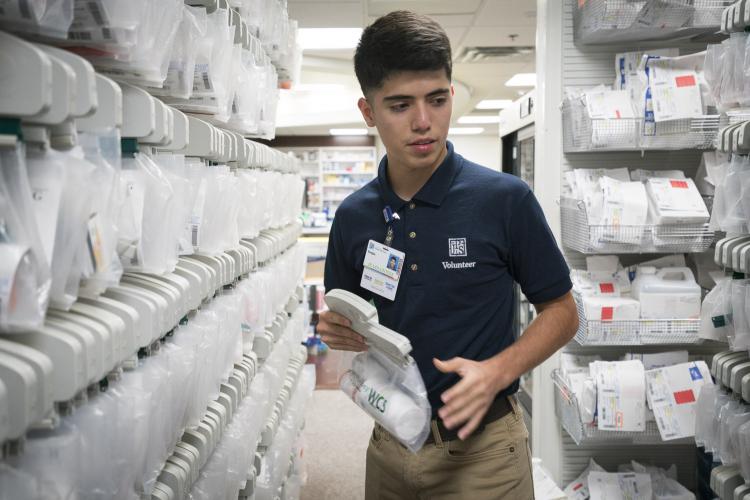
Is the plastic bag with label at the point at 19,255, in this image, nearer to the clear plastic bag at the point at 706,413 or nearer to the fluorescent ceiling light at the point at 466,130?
the clear plastic bag at the point at 706,413

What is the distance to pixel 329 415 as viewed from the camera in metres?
5.63

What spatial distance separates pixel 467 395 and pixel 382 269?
20.3 inches

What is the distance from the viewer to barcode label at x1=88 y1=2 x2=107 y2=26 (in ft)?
3.53

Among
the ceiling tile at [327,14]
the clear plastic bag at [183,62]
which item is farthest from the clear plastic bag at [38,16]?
the ceiling tile at [327,14]

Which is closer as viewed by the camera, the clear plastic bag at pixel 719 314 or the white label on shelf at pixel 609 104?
the clear plastic bag at pixel 719 314

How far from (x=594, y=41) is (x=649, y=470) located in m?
2.22

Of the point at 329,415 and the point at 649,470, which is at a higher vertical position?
the point at 649,470

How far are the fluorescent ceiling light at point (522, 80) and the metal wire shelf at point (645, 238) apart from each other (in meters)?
6.80

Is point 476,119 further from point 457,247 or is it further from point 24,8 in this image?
point 24,8

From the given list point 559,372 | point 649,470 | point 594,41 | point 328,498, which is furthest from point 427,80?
point 328,498

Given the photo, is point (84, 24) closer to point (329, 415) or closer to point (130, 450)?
point (130, 450)

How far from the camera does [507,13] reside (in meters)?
6.03

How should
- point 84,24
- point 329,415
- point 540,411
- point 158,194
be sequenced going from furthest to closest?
1. point 329,415
2. point 540,411
3. point 158,194
4. point 84,24

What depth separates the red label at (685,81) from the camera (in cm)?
305
